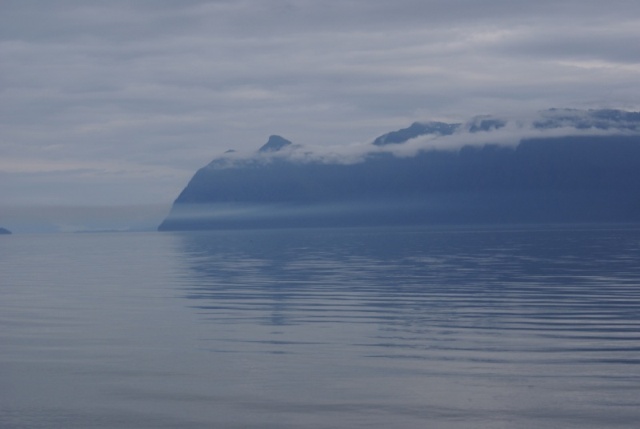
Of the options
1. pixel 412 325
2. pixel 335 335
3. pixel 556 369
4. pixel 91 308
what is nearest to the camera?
pixel 556 369

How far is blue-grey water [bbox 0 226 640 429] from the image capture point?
15.0m

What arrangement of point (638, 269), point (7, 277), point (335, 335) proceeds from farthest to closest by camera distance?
point (7, 277) → point (638, 269) → point (335, 335)

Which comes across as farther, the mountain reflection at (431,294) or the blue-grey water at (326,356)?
the mountain reflection at (431,294)

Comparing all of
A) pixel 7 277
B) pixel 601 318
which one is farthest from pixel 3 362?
pixel 7 277

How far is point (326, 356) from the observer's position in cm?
1998

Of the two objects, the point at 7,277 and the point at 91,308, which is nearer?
the point at 91,308

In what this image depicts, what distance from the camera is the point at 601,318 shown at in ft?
84.0

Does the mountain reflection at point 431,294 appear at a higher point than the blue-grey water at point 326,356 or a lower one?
lower

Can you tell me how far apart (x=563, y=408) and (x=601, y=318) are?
11.2 m

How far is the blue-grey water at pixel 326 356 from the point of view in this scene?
592 inches

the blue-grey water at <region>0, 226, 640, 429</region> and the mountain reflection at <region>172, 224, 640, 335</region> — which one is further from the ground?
the blue-grey water at <region>0, 226, 640, 429</region>

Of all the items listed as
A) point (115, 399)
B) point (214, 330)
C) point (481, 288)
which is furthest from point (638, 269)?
point (115, 399)

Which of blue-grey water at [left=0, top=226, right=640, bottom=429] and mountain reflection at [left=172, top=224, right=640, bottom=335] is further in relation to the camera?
mountain reflection at [left=172, top=224, right=640, bottom=335]

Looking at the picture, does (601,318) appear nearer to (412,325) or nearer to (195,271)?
(412,325)
